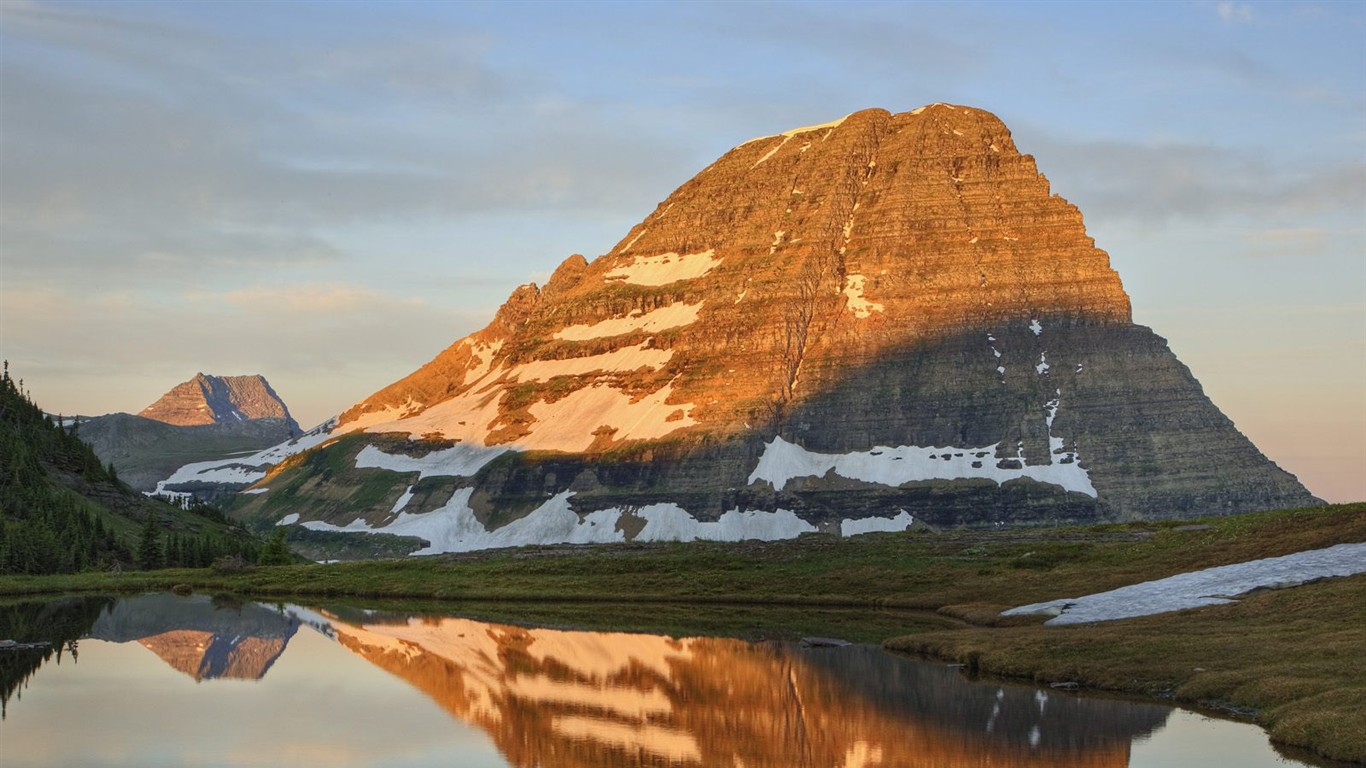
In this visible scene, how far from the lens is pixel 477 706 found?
199ft

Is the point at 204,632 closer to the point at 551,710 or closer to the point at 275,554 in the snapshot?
the point at 551,710

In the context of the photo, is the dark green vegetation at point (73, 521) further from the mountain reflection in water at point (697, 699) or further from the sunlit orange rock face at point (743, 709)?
the sunlit orange rock face at point (743, 709)

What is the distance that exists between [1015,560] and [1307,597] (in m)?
50.7

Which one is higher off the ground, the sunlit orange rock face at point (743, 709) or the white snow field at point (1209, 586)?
the white snow field at point (1209, 586)

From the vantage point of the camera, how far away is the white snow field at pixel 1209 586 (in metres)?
77.2

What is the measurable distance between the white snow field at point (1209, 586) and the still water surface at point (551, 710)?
13.0 metres

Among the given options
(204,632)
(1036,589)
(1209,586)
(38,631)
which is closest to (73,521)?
(38,631)

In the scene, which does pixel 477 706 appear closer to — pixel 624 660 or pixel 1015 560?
pixel 624 660

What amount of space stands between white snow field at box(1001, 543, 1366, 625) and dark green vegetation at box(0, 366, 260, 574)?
99699mm

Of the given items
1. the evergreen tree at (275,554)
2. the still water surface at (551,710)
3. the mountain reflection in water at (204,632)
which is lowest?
the mountain reflection in water at (204,632)

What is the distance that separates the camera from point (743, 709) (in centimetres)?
5859

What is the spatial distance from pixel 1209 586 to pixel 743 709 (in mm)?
34194

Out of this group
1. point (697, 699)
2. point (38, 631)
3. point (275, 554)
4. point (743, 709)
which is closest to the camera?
point (743, 709)

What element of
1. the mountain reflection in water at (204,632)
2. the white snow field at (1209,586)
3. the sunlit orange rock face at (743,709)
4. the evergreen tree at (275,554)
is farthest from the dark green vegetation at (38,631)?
the white snow field at (1209,586)
